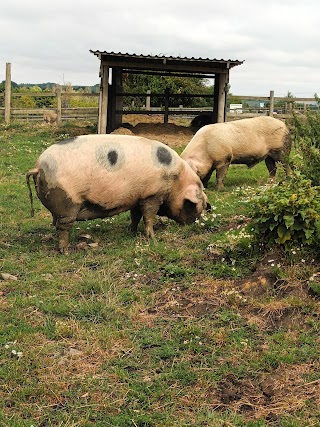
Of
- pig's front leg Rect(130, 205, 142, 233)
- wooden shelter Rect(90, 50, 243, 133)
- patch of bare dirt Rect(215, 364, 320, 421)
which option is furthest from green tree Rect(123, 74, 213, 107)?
patch of bare dirt Rect(215, 364, 320, 421)

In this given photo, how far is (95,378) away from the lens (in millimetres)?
3951

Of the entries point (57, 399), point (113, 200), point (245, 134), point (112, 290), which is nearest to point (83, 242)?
point (113, 200)

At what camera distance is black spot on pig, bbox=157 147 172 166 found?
24.1 feet

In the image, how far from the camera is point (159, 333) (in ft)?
15.2

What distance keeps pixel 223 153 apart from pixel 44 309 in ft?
21.0

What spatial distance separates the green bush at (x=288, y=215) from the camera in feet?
18.0

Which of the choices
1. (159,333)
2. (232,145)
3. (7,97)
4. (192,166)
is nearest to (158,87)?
(7,97)

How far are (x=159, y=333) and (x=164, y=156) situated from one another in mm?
3266

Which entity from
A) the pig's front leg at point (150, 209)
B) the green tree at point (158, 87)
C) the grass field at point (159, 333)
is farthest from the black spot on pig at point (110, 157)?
the green tree at point (158, 87)

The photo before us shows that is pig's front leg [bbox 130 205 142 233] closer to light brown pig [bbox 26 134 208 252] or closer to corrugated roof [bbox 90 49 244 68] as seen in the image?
light brown pig [bbox 26 134 208 252]

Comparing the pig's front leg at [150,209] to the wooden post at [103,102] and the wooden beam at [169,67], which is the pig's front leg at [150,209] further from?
the wooden beam at [169,67]

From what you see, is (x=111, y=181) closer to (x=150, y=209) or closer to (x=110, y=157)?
(x=110, y=157)

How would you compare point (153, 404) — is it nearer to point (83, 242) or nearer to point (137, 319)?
point (137, 319)

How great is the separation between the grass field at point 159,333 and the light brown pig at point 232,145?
3.41 meters
